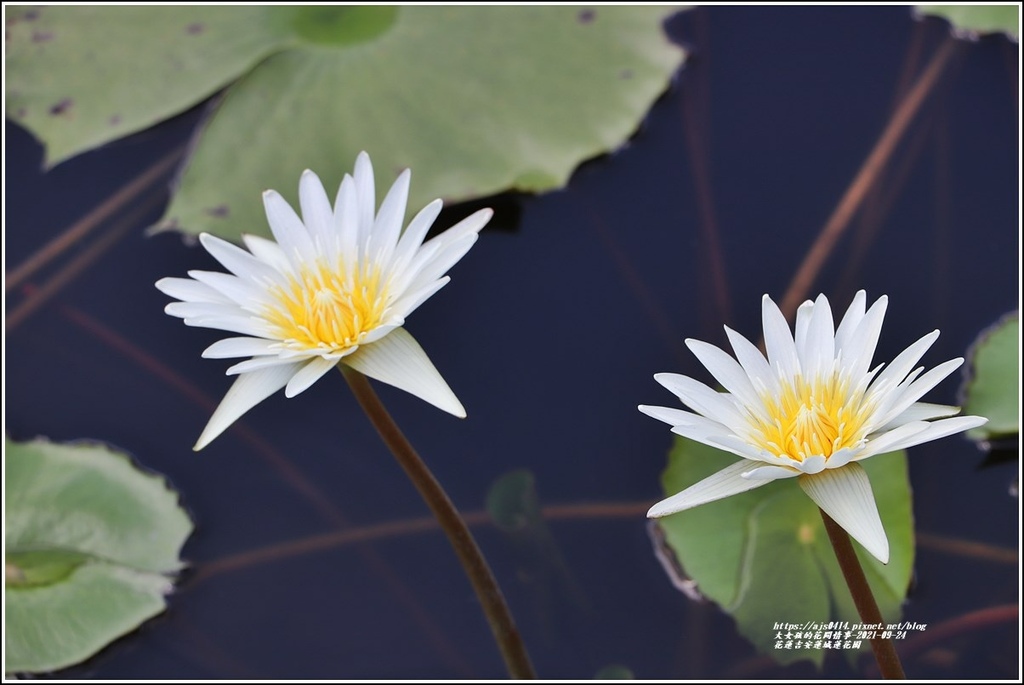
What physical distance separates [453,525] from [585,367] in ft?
2.44

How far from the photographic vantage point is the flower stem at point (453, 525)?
1.43 meters

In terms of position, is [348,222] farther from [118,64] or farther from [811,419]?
[118,64]

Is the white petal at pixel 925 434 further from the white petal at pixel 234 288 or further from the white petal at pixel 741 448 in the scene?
the white petal at pixel 234 288

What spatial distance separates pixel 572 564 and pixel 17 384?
151 cm

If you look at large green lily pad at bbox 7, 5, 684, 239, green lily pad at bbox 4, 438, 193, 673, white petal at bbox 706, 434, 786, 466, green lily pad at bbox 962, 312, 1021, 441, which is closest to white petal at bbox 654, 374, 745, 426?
white petal at bbox 706, 434, 786, 466

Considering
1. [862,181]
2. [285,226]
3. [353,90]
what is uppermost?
[353,90]

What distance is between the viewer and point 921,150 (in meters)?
2.38

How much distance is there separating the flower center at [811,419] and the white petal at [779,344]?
0.07ft

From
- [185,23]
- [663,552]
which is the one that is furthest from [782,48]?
[185,23]

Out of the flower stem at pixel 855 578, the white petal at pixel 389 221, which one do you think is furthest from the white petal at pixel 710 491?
the white petal at pixel 389 221

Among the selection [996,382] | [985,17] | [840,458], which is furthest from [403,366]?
[985,17]

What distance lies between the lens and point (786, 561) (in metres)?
1.75

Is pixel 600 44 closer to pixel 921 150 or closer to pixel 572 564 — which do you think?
pixel 921 150

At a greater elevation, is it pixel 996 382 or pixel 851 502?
pixel 996 382
